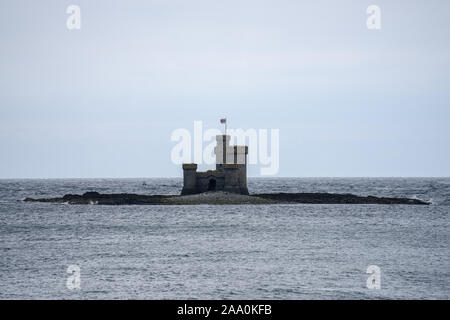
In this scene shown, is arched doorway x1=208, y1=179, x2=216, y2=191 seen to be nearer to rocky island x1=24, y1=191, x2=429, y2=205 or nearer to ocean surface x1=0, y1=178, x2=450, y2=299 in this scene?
rocky island x1=24, y1=191, x2=429, y2=205

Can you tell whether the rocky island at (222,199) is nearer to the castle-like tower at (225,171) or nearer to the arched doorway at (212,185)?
the castle-like tower at (225,171)

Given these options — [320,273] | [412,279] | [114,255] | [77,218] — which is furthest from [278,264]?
[77,218]

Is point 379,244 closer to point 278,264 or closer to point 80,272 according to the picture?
point 278,264

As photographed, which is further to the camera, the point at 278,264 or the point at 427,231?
the point at 427,231

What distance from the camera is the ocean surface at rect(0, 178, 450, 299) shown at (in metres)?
27.2

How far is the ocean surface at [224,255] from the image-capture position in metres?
27.2

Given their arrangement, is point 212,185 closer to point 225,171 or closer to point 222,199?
point 225,171

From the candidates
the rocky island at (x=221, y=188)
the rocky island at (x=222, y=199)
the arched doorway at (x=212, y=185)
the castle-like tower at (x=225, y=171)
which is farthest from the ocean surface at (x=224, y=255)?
the arched doorway at (x=212, y=185)

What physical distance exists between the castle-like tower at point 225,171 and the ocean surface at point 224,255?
57.3ft

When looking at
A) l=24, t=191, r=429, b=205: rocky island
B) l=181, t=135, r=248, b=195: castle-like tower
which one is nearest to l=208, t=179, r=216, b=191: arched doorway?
l=181, t=135, r=248, b=195: castle-like tower

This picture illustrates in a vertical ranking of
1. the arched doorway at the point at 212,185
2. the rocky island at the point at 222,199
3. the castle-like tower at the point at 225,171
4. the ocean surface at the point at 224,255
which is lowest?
the rocky island at the point at 222,199

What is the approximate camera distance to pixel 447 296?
1011 inches
